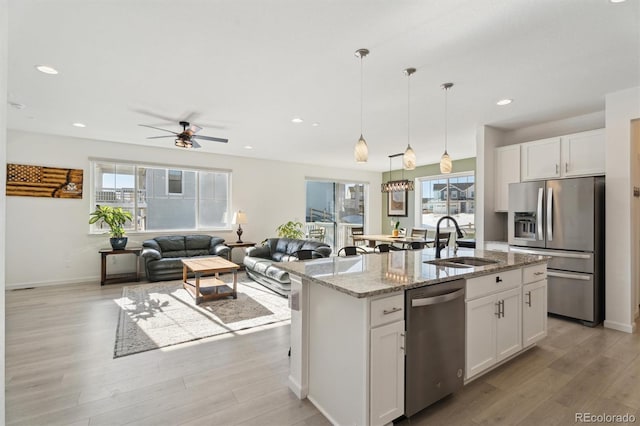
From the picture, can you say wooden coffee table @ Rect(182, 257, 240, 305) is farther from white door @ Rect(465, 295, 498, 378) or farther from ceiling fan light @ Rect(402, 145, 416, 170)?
white door @ Rect(465, 295, 498, 378)

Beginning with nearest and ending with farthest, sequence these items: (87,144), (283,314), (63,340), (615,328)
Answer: (63,340) → (615,328) → (283,314) → (87,144)

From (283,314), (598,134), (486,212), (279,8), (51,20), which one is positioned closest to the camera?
(279,8)

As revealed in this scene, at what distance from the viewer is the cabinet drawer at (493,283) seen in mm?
2236

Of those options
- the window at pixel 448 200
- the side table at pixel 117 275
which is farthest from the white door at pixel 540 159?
the side table at pixel 117 275

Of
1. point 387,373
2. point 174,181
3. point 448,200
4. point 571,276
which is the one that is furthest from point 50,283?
point 448,200

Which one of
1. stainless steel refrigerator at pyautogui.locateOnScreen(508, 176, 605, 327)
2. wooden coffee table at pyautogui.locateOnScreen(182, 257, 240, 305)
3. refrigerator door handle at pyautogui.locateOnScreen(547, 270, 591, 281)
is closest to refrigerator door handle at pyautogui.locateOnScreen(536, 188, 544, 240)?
stainless steel refrigerator at pyautogui.locateOnScreen(508, 176, 605, 327)

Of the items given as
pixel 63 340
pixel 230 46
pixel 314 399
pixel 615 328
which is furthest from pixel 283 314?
pixel 615 328

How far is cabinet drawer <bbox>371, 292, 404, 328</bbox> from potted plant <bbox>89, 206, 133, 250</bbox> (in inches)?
217

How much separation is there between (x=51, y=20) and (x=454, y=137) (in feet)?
17.2

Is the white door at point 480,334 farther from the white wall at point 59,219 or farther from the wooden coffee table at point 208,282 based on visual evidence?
the white wall at point 59,219

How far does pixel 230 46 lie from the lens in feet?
8.14

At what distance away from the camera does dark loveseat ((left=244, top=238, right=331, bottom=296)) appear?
4695mm

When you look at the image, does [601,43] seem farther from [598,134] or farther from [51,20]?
[51,20]

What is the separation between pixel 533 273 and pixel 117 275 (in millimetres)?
6514
